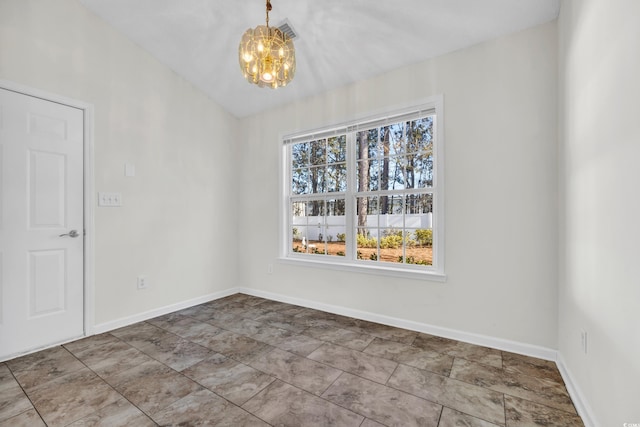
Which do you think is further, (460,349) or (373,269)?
(373,269)

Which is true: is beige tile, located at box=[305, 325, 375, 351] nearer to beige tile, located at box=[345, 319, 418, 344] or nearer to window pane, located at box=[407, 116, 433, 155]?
beige tile, located at box=[345, 319, 418, 344]

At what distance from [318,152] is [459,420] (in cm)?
282

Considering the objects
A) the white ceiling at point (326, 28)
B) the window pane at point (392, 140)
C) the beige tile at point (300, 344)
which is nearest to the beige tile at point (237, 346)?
the beige tile at point (300, 344)

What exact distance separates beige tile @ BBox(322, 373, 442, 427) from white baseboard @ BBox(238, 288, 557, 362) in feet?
3.24

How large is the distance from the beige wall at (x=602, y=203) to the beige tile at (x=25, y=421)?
2.73 metres

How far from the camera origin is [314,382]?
187 centimetres

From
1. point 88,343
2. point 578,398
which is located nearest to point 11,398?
point 88,343

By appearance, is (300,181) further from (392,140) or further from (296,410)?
(296,410)

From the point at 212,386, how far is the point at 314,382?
2.16 feet

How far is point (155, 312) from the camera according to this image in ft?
10.2

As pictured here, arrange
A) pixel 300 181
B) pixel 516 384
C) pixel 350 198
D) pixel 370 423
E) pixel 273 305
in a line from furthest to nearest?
pixel 300 181, pixel 273 305, pixel 350 198, pixel 516 384, pixel 370 423

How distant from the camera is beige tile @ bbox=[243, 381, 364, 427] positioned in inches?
59.3

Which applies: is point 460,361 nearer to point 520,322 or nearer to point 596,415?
point 520,322

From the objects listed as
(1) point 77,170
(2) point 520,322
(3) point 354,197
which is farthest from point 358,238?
(1) point 77,170
